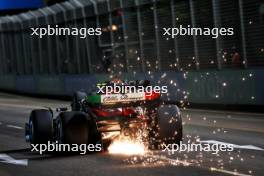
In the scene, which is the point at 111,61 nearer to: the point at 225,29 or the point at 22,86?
the point at 225,29

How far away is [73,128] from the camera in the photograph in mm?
11578

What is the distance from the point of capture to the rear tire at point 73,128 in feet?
37.9

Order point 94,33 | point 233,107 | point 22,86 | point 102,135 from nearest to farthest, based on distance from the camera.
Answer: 1. point 102,135
2. point 233,107
3. point 94,33
4. point 22,86


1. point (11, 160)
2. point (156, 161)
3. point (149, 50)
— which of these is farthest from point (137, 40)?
point (156, 161)

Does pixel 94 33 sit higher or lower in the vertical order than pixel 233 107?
higher

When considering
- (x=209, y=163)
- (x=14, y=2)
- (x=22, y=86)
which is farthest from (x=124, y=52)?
(x=14, y=2)

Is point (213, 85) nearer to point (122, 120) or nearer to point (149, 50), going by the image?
point (149, 50)

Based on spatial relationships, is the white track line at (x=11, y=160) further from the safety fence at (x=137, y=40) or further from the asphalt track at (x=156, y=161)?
the safety fence at (x=137, y=40)

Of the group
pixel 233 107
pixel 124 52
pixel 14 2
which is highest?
pixel 14 2

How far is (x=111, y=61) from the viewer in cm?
3244

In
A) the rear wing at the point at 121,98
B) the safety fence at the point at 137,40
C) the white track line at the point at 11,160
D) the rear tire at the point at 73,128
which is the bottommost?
the white track line at the point at 11,160

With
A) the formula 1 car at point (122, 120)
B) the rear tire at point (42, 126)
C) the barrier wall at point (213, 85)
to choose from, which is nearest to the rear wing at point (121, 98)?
the formula 1 car at point (122, 120)

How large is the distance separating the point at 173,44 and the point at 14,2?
171 feet

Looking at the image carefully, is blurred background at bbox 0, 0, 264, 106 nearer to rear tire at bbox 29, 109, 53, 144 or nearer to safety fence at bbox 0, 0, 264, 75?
safety fence at bbox 0, 0, 264, 75
